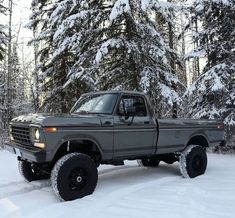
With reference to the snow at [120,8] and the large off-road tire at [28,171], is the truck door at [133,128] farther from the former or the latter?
the snow at [120,8]

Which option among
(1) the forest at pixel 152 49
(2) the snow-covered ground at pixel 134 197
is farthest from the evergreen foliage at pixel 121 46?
(2) the snow-covered ground at pixel 134 197

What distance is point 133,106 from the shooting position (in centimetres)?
870

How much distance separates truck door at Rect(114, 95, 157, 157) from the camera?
27.5ft

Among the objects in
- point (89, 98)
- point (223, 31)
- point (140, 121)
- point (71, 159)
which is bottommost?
point (71, 159)

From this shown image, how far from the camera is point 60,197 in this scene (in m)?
7.30

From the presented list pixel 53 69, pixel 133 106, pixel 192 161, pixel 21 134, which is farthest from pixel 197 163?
pixel 53 69

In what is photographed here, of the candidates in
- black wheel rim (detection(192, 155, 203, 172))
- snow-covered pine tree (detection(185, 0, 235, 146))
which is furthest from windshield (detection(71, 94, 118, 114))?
snow-covered pine tree (detection(185, 0, 235, 146))

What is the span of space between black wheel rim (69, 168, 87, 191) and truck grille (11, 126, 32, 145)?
106 cm

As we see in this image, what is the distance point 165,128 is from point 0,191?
157 inches

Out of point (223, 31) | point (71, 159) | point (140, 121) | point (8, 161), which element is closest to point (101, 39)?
point (223, 31)

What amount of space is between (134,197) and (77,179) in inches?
46.0

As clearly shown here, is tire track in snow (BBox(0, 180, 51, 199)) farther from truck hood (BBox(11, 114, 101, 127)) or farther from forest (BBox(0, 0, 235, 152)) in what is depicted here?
forest (BBox(0, 0, 235, 152))

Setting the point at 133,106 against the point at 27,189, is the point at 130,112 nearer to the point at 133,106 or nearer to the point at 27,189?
the point at 133,106

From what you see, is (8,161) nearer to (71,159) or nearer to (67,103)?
(71,159)
